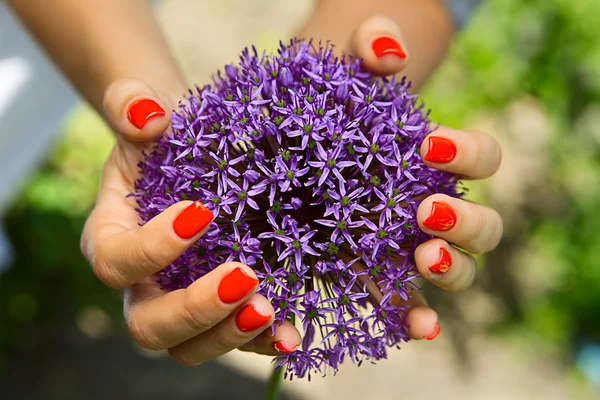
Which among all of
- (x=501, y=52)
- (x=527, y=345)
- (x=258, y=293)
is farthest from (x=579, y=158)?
(x=258, y=293)

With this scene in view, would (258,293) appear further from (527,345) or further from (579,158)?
(579,158)

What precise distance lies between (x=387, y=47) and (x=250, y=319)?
0.78 metres

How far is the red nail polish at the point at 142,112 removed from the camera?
4.77 feet

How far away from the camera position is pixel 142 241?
1.27 metres

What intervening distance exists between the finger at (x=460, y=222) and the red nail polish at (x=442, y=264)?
0.04 metres

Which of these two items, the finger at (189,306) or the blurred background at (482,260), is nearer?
the finger at (189,306)

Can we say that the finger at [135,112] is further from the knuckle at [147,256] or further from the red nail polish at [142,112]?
the knuckle at [147,256]

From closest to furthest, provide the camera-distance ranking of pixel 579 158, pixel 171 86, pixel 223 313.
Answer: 1. pixel 223 313
2. pixel 171 86
3. pixel 579 158

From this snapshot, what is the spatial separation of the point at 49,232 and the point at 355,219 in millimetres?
2616

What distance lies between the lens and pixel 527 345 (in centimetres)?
383

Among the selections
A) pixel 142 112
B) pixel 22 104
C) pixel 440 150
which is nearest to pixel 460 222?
pixel 440 150

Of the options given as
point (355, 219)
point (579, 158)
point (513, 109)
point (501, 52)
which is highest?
point (501, 52)

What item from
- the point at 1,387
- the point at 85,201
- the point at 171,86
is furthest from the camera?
the point at 85,201

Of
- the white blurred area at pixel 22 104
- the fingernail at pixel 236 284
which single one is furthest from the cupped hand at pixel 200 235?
the white blurred area at pixel 22 104
